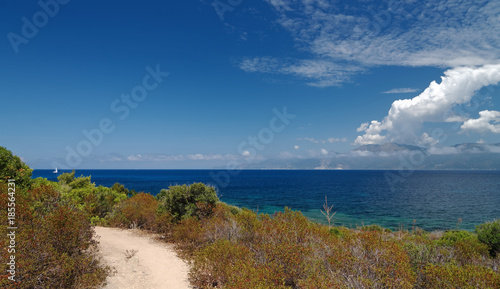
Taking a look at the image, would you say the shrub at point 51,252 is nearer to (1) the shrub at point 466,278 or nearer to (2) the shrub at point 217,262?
(2) the shrub at point 217,262

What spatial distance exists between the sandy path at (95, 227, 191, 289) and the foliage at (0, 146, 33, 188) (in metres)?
4.98

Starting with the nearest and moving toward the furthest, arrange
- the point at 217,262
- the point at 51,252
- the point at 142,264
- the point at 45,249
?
the point at 45,249
the point at 51,252
the point at 217,262
the point at 142,264

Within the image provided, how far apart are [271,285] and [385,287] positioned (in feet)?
9.26

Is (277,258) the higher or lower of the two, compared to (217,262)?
higher

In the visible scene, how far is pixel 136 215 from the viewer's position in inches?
708

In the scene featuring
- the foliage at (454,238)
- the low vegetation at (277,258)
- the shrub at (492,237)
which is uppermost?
the low vegetation at (277,258)

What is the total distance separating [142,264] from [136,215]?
8183mm

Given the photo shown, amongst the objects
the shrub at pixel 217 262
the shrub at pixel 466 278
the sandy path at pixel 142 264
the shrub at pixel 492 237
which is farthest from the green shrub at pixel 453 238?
the sandy path at pixel 142 264

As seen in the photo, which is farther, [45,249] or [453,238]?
[453,238]

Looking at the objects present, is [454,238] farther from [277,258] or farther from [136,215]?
[136,215]

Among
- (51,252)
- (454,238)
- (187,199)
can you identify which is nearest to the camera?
(51,252)

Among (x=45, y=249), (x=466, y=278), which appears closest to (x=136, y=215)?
(x=45, y=249)

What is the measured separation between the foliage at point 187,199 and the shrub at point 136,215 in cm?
200

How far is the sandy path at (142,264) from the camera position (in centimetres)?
888
